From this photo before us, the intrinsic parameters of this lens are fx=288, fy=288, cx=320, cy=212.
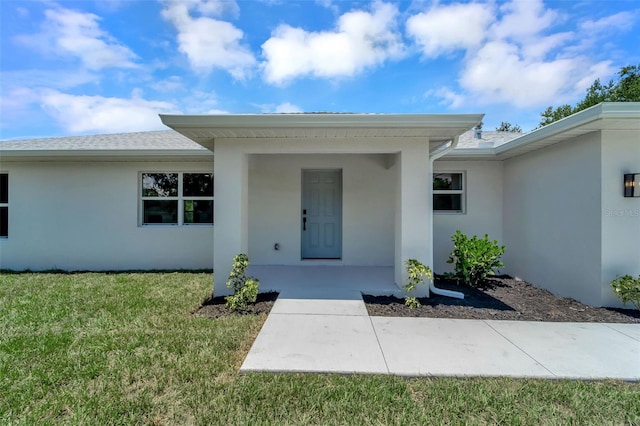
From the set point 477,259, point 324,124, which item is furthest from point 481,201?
point 324,124

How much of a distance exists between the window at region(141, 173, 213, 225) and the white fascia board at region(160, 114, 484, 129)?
347 cm

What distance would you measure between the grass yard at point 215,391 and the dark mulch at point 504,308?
170 centimetres

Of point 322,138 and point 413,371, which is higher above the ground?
point 322,138

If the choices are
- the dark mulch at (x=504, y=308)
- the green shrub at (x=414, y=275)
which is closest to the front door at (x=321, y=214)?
the dark mulch at (x=504, y=308)

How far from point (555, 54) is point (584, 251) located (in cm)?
907

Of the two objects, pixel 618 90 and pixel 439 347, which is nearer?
pixel 439 347

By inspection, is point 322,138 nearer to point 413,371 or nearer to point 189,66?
point 413,371

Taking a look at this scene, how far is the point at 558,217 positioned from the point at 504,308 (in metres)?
2.20

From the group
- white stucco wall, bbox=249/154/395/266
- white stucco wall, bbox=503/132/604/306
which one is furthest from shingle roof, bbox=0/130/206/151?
white stucco wall, bbox=503/132/604/306

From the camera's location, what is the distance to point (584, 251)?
480 cm

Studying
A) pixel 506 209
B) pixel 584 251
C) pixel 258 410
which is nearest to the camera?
pixel 258 410

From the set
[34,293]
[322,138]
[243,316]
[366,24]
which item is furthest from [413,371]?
[366,24]

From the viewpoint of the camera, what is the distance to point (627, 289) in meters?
4.30

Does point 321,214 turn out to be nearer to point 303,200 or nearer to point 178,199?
point 303,200
